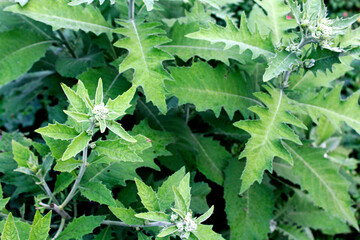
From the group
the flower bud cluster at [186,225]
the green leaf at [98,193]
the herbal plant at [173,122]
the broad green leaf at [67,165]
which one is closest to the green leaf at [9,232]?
the herbal plant at [173,122]

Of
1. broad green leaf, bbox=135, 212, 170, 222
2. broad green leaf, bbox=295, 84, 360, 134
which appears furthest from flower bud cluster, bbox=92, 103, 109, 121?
broad green leaf, bbox=295, 84, 360, 134

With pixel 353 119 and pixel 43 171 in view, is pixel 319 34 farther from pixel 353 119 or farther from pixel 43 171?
pixel 43 171

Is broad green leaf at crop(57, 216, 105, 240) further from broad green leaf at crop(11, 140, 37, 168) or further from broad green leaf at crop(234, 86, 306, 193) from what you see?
broad green leaf at crop(234, 86, 306, 193)

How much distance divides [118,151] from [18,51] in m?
1.24

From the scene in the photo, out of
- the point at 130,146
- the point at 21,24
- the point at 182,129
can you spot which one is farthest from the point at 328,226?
the point at 21,24

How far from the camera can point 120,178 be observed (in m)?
1.67

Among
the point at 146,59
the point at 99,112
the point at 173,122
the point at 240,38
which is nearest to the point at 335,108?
the point at 240,38

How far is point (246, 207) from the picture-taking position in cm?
204

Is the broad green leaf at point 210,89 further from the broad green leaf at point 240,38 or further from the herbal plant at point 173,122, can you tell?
the broad green leaf at point 240,38

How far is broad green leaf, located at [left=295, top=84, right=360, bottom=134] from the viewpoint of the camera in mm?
1836

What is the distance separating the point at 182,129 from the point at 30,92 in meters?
1.45

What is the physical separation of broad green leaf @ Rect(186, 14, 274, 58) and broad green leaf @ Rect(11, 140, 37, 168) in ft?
3.19

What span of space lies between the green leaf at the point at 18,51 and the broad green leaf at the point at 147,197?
3.82ft

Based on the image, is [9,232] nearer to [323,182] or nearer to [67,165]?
[67,165]
